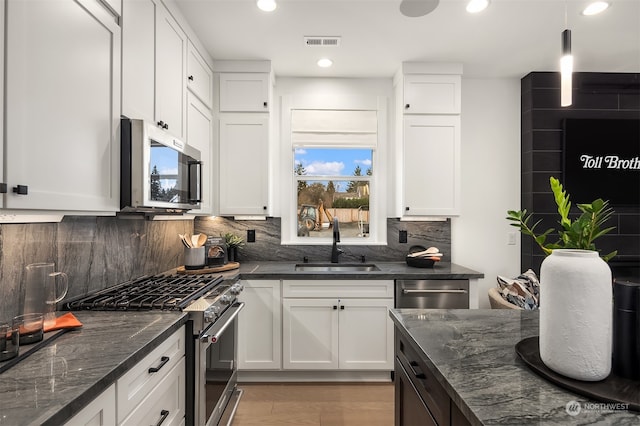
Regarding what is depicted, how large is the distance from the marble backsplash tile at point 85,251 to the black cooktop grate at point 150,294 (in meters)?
0.09

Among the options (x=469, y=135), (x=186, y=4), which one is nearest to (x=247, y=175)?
(x=186, y=4)

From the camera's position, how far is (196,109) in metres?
2.52

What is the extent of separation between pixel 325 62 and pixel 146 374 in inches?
102

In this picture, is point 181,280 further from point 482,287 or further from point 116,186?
point 482,287

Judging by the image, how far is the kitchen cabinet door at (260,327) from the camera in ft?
8.67

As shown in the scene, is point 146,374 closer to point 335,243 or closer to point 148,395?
point 148,395

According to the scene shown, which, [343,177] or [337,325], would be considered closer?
[337,325]

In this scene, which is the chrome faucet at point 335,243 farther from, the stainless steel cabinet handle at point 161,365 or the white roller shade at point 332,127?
the stainless steel cabinet handle at point 161,365

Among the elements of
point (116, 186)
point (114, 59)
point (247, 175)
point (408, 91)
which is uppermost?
point (408, 91)

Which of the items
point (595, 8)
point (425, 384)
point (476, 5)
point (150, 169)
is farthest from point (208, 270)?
point (595, 8)

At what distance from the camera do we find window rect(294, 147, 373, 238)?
332 centimetres

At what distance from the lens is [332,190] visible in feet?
11.0

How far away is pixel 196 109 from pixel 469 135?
2.47m

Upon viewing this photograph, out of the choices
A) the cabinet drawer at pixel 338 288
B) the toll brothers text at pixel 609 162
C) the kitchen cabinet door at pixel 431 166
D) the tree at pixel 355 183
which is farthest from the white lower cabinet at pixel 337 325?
the toll brothers text at pixel 609 162
